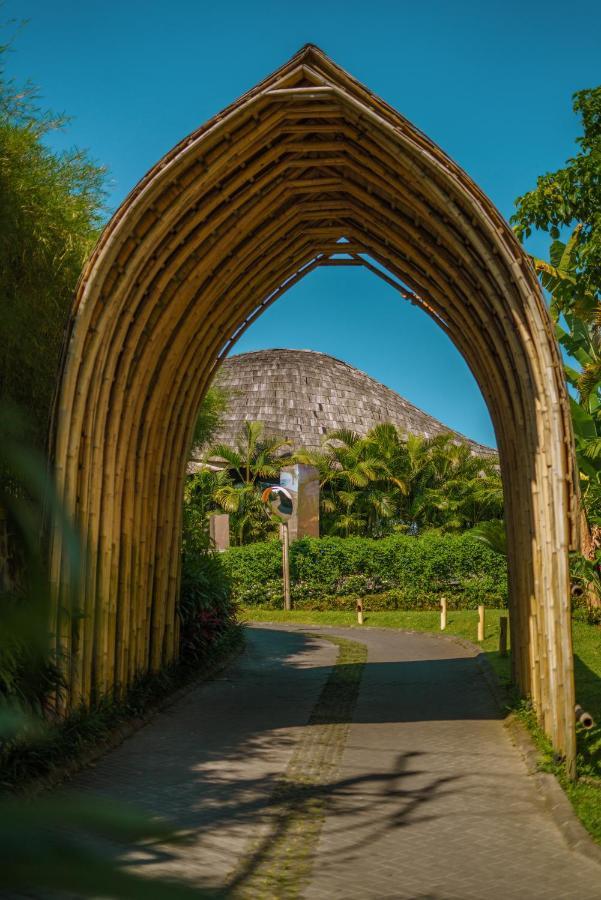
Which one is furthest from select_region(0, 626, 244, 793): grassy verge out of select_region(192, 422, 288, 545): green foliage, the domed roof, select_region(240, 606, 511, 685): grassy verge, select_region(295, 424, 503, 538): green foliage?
the domed roof

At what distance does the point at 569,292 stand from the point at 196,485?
15319 millimetres

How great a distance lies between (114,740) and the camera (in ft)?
26.6

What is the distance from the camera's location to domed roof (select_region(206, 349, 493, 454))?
35.5 meters

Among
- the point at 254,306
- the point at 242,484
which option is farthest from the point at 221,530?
the point at 254,306

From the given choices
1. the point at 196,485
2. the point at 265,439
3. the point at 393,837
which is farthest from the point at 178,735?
the point at 265,439

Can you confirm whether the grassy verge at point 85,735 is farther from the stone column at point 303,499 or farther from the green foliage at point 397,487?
the green foliage at point 397,487

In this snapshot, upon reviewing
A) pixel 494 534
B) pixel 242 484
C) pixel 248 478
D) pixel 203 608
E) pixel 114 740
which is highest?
pixel 248 478

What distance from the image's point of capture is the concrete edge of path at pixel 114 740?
6.28m

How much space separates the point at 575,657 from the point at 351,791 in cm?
716

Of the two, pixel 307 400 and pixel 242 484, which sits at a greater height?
pixel 307 400

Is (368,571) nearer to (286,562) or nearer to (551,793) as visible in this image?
(286,562)

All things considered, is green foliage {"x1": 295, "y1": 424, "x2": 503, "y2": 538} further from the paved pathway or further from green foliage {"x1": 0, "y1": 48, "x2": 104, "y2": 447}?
green foliage {"x1": 0, "y1": 48, "x2": 104, "y2": 447}

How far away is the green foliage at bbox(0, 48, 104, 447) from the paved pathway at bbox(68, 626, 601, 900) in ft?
10.3

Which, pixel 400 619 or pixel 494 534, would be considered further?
pixel 400 619
